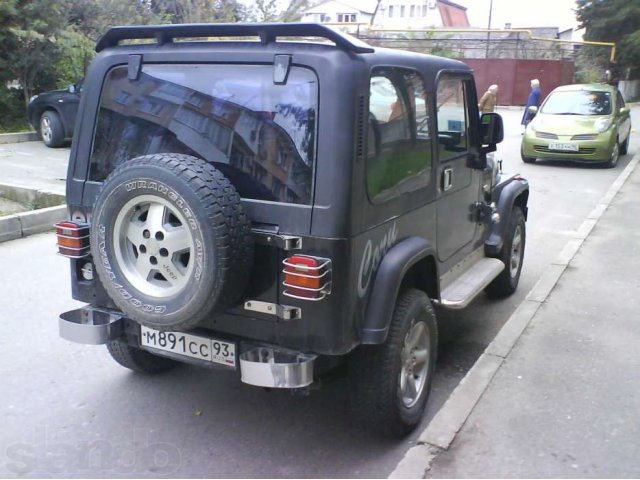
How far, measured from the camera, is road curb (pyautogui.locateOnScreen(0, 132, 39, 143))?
14.4m

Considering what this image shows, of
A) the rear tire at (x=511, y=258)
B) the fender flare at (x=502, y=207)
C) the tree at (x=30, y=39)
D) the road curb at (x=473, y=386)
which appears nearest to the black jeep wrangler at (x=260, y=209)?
the road curb at (x=473, y=386)

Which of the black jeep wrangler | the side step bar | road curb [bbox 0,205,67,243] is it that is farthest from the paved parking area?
the side step bar

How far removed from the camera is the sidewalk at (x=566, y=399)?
3182 millimetres

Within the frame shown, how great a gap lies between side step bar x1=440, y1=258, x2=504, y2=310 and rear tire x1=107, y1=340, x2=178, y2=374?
6.11 ft

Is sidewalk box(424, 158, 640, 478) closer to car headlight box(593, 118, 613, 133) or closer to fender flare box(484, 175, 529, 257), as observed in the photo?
fender flare box(484, 175, 529, 257)

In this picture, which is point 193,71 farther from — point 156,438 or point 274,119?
point 156,438

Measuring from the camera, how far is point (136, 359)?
412 cm

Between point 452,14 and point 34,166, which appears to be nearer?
point 34,166

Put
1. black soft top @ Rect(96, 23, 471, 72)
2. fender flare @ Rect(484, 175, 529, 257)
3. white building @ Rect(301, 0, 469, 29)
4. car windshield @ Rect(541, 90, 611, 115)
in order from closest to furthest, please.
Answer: black soft top @ Rect(96, 23, 471, 72) < fender flare @ Rect(484, 175, 529, 257) < car windshield @ Rect(541, 90, 611, 115) < white building @ Rect(301, 0, 469, 29)

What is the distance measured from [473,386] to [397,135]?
5.21ft

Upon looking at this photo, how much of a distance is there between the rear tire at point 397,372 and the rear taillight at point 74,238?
153cm

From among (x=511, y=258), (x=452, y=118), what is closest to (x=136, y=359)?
(x=452, y=118)

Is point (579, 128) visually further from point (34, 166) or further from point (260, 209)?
point (260, 209)

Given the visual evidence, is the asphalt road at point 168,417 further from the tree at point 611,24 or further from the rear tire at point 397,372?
the tree at point 611,24
